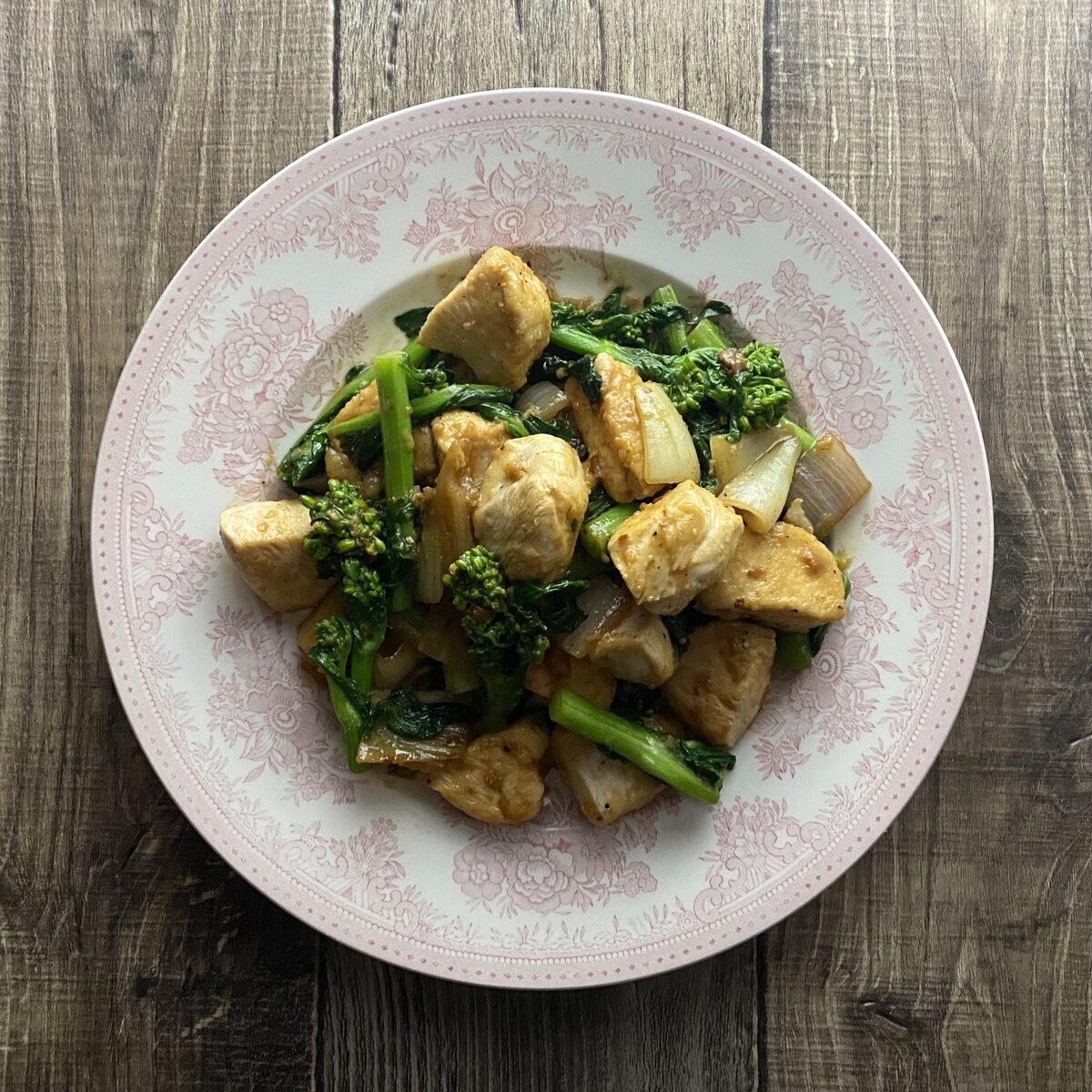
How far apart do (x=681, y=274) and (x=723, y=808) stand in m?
1.80

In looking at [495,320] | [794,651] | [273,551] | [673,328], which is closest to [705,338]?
[673,328]

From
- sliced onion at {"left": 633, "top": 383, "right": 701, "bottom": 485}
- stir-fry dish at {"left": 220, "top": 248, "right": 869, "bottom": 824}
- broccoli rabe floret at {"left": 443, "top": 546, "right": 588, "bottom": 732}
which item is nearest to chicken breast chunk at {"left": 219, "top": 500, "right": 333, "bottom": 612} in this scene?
stir-fry dish at {"left": 220, "top": 248, "right": 869, "bottom": 824}

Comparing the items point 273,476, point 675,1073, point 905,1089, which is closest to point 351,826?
point 273,476

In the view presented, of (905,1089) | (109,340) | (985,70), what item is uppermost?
(985,70)

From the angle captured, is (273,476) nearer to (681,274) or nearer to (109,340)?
(109,340)

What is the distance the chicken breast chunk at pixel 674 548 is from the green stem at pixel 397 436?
0.69 meters

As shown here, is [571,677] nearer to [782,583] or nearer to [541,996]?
[782,583]

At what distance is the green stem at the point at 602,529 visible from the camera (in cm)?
291

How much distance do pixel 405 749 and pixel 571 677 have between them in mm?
596

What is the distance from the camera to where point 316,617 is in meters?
3.05

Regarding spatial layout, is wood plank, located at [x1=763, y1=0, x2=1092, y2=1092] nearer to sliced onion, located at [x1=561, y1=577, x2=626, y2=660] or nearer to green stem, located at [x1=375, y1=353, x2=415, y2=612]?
sliced onion, located at [x1=561, y1=577, x2=626, y2=660]

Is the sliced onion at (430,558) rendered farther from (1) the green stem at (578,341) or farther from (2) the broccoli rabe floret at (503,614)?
(1) the green stem at (578,341)

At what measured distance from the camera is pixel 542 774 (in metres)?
3.12

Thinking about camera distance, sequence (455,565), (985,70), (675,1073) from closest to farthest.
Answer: (455,565) → (675,1073) → (985,70)
